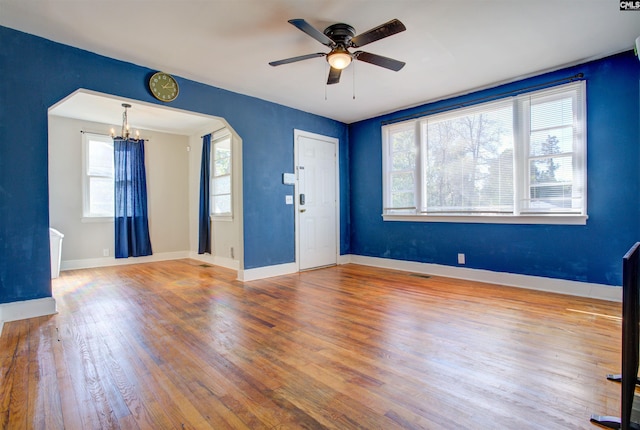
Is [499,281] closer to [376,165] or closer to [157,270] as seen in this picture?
[376,165]

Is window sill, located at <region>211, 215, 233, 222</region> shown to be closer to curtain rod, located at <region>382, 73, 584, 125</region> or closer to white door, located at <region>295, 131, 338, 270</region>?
white door, located at <region>295, 131, 338, 270</region>

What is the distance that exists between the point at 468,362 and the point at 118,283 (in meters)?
4.49

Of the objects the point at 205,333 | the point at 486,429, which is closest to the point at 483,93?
the point at 486,429

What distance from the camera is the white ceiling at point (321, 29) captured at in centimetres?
251

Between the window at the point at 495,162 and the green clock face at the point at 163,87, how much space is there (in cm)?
331

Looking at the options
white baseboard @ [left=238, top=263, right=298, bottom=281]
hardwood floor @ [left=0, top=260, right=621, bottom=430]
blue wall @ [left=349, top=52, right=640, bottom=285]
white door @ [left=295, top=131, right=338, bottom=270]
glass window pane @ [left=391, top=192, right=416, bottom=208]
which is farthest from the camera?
white door @ [left=295, top=131, right=338, bottom=270]

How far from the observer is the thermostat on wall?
4.96 m

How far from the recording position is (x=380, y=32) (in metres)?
2.42

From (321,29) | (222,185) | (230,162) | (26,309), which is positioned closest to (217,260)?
(222,185)

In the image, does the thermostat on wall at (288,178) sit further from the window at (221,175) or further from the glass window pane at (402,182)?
the glass window pane at (402,182)

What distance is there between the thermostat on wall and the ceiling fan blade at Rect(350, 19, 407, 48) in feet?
8.41

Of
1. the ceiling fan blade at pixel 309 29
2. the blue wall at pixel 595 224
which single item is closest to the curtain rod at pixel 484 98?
the blue wall at pixel 595 224

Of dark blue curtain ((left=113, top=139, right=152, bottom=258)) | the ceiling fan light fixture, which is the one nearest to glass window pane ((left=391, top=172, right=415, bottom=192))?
the ceiling fan light fixture

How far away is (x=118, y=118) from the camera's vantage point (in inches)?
222
